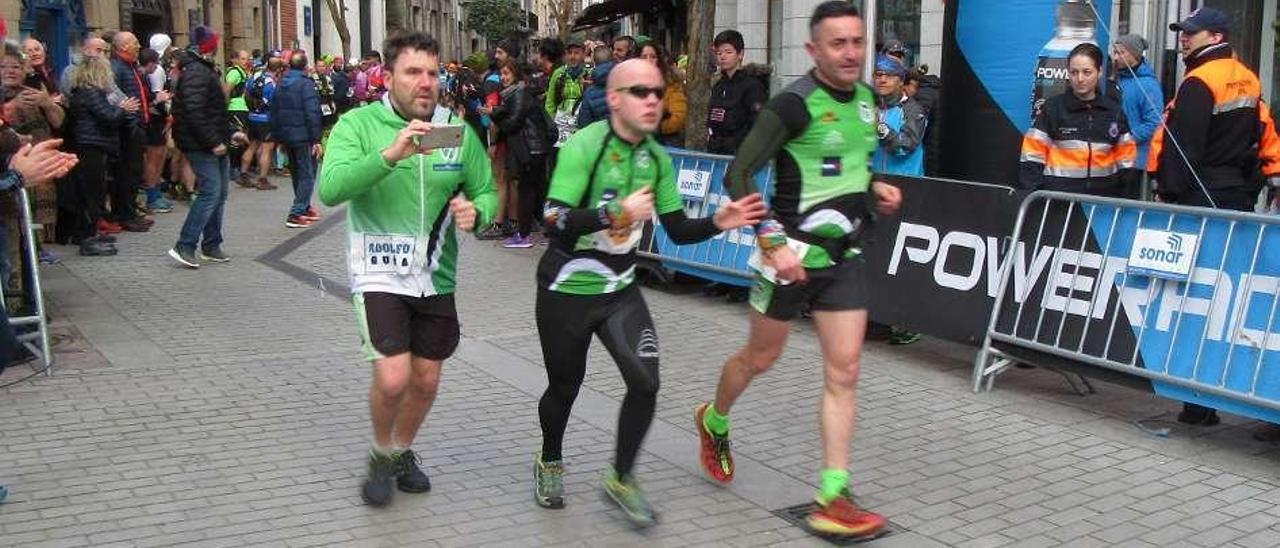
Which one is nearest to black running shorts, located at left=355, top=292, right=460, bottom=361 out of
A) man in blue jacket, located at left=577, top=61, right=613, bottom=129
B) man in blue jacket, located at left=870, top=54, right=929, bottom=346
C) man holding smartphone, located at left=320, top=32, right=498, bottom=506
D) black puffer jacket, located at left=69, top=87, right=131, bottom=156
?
man holding smartphone, located at left=320, top=32, right=498, bottom=506

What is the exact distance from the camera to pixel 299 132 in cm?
1441

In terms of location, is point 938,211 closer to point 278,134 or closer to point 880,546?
point 880,546

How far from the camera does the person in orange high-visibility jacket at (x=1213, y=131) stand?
6934 mm

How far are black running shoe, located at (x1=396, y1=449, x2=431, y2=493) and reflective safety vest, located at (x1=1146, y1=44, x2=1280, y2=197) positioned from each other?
4.22m

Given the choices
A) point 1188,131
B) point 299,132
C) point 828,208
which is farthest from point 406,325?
point 299,132

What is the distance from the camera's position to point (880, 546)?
4793 mm

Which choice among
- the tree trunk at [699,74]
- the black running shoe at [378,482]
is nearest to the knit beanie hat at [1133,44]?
the tree trunk at [699,74]

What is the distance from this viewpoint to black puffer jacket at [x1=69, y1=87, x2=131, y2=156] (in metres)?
11.8

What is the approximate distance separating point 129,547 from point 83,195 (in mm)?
7917

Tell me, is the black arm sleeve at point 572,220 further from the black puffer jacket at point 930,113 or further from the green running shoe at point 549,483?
the black puffer jacket at point 930,113

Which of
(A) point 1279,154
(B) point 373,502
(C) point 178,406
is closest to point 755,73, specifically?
(A) point 1279,154

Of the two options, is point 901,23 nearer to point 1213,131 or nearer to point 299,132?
point 299,132

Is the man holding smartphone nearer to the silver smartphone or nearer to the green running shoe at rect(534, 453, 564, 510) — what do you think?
the silver smartphone

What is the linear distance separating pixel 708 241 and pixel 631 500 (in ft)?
15.6
